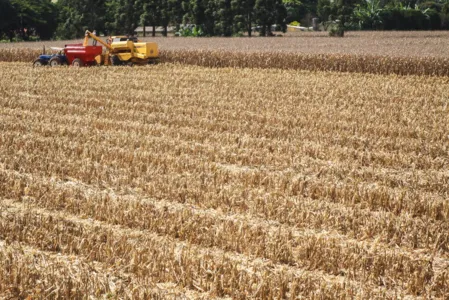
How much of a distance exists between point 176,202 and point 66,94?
37.9 feet

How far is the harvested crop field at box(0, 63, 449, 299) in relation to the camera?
217 inches

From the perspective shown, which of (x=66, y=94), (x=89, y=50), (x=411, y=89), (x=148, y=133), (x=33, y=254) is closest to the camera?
(x=33, y=254)

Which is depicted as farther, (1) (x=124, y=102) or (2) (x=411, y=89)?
(2) (x=411, y=89)

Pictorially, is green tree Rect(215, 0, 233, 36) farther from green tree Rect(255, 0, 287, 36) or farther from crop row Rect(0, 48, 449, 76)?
crop row Rect(0, 48, 449, 76)

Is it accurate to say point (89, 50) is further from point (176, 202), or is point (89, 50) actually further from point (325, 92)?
point (176, 202)

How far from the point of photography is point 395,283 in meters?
5.57

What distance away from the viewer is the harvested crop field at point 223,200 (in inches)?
217

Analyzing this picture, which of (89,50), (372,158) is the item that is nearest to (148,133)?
(372,158)

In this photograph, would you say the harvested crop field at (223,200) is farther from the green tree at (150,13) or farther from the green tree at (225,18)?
the green tree at (150,13)

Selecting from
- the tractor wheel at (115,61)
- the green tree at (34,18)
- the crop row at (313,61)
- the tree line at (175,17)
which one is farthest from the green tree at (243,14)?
the tractor wheel at (115,61)

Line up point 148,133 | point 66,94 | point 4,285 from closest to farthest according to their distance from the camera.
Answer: point 4,285 → point 148,133 → point 66,94

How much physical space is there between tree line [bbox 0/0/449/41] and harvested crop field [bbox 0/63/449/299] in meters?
42.7

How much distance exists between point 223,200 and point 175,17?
194 ft

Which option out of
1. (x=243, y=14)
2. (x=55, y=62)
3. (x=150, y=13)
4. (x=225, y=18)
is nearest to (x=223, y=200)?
(x=55, y=62)
